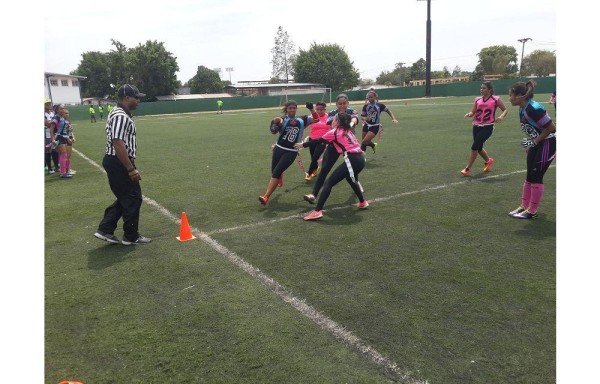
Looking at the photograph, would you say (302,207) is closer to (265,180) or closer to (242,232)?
(242,232)

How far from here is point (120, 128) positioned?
556 centimetres

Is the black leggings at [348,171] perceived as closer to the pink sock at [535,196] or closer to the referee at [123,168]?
the pink sock at [535,196]

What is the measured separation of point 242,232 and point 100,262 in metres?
1.93

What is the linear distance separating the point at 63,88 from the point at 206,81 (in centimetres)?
2885

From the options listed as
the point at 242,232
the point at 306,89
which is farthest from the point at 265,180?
the point at 306,89

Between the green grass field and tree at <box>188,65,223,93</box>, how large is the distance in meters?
88.9

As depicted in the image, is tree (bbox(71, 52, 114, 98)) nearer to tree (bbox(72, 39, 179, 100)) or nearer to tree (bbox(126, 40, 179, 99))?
tree (bbox(72, 39, 179, 100))

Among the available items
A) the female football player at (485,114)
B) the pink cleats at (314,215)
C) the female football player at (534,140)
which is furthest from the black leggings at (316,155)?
the female football player at (534,140)

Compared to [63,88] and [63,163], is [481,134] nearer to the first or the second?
[63,163]

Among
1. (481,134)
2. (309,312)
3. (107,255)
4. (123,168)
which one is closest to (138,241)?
(107,255)

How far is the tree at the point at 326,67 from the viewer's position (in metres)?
87.4

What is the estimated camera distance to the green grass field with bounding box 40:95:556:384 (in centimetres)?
321

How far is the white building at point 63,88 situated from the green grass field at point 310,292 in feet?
241

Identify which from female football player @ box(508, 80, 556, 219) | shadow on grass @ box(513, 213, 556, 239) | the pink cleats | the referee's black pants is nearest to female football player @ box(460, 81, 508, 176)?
female football player @ box(508, 80, 556, 219)
